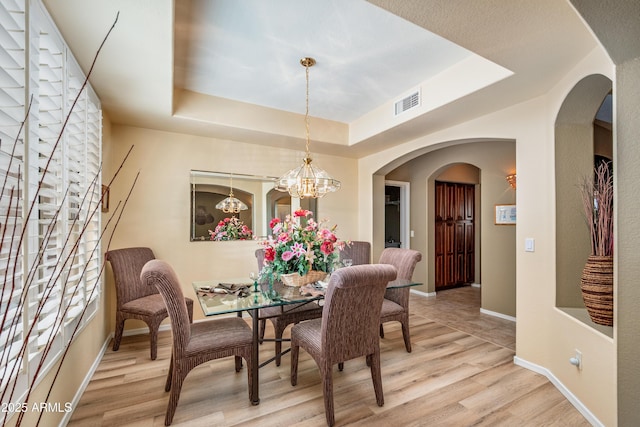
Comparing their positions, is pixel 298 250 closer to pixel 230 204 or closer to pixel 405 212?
pixel 230 204

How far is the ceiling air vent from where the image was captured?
3.02 meters

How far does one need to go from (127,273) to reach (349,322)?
95.3 inches

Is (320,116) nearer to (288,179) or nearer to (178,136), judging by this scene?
(288,179)

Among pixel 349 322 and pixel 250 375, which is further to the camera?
pixel 250 375

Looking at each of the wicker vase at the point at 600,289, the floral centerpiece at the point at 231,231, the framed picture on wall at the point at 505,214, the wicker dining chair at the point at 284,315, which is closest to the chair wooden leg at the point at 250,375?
the wicker dining chair at the point at 284,315

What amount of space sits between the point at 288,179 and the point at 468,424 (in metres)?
2.40

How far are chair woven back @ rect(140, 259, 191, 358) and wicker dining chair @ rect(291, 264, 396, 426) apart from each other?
0.82 m

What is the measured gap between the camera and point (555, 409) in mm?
2115

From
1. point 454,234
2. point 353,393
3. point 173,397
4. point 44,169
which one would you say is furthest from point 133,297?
point 454,234

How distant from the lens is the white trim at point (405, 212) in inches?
221

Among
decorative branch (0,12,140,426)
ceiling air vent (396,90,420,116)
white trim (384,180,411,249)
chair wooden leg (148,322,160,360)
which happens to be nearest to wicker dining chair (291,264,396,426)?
decorative branch (0,12,140,426)

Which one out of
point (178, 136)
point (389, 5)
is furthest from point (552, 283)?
point (178, 136)

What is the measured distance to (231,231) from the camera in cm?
392

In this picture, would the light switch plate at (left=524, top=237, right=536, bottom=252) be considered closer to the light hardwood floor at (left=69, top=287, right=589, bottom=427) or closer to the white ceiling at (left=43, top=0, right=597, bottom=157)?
the light hardwood floor at (left=69, top=287, right=589, bottom=427)
